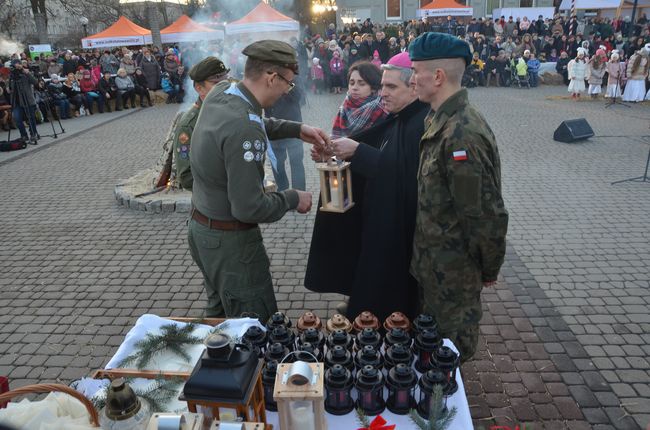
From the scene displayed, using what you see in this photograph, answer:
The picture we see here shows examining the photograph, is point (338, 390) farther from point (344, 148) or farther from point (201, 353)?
point (344, 148)

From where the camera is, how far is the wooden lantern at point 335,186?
3.16 metres

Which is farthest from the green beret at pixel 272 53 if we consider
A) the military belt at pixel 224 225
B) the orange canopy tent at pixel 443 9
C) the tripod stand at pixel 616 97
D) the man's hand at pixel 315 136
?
the orange canopy tent at pixel 443 9

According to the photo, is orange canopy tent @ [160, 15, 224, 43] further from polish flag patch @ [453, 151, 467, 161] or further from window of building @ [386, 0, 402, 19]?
window of building @ [386, 0, 402, 19]

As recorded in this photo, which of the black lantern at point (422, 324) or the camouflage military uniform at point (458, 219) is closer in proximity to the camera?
the black lantern at point (422, 324)

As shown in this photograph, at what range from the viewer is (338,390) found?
1.99 metres

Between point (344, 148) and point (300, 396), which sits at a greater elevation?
point (344, 148)

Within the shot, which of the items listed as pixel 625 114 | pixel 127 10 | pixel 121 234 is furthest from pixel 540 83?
pixel 127 10

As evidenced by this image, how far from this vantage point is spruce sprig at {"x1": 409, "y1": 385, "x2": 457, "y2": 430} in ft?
6.08

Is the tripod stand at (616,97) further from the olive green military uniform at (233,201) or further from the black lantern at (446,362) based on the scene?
the black lantern at (446,362)

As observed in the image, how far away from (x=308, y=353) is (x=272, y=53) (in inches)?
62.8

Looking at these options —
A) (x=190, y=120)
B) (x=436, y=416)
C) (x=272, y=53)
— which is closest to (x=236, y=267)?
(x=272, y=53)

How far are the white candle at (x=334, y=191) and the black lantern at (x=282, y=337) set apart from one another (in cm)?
116

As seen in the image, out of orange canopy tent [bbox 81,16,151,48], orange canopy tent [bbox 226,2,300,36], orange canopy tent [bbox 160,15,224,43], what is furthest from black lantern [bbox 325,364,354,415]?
orange canopy tent [bbox 81,16,151,48]

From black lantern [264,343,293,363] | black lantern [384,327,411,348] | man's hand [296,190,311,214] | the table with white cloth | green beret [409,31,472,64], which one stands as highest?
green beret [409,31,472,64]
